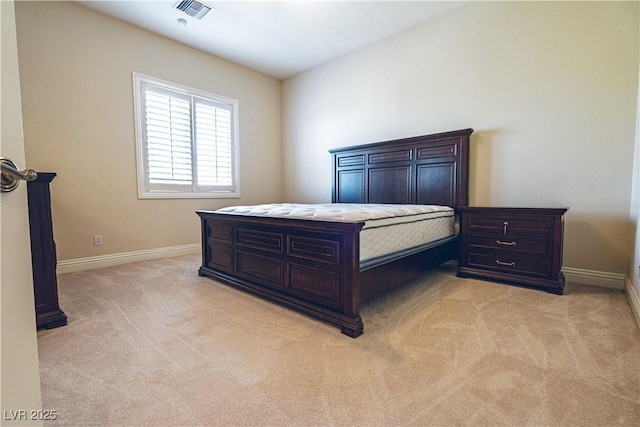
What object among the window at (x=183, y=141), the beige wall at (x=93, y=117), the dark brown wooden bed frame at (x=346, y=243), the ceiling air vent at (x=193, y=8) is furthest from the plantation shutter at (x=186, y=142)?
the dark brown wooden bed frame at (x=346, y=243)

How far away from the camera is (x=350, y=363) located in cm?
143

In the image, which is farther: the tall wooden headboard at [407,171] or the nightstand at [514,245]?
the tall wooden headboard at [407,171]

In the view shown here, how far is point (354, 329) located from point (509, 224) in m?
1.83

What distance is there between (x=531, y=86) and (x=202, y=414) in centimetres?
366

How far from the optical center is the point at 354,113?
14.2ft

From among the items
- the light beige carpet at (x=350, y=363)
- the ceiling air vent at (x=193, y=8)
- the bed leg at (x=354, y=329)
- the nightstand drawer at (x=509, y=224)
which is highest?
the ceiling air vent at (x=193, y=8)

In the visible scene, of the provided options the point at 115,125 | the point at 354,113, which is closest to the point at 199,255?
the point at 115,125

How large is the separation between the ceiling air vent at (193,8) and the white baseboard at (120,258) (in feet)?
9.33

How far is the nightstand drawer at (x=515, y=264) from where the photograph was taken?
2.48 meters

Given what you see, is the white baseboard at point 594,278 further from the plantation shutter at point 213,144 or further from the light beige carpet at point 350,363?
the plantation shutter at point 213,144

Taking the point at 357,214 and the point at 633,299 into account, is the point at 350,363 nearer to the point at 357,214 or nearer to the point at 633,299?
the point at 357,214

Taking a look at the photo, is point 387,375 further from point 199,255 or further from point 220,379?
point 199,255

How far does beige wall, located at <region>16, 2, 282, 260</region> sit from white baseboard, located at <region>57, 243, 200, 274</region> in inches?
2.2

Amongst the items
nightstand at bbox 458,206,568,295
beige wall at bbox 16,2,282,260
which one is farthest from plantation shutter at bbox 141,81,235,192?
nightstand at bbox 458,206,568,295
